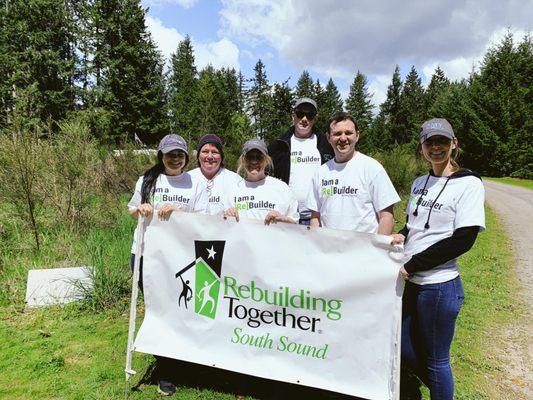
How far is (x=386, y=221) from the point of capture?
3.09 meters

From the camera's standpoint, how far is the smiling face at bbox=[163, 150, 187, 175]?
360cm

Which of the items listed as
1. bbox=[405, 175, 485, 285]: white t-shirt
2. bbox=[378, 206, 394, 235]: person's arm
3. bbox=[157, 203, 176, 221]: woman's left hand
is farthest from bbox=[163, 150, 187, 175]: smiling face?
bbox=[405, 175, 485, 285]: white t-shirt

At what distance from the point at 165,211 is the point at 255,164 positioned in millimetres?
944

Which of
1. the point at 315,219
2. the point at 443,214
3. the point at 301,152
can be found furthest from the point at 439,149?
the point at 301,152

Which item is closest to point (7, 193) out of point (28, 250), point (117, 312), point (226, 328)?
point (28, 250)

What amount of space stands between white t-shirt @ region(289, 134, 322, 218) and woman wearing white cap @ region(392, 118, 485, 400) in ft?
5.13

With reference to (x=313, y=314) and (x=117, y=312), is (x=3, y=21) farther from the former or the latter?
(x=313, y=314)

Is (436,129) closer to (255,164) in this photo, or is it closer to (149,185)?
(255,164)

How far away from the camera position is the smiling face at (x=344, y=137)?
125 inches

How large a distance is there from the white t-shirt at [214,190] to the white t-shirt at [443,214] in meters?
1.74

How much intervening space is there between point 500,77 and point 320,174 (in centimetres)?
4472

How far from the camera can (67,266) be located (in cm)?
564

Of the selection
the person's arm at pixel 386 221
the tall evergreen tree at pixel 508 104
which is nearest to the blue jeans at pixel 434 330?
the person's arm at pixel 386 221

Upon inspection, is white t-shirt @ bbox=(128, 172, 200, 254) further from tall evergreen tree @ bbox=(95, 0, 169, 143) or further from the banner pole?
tall evergreen tree @ bbox=(95, 0, 169, 143)
